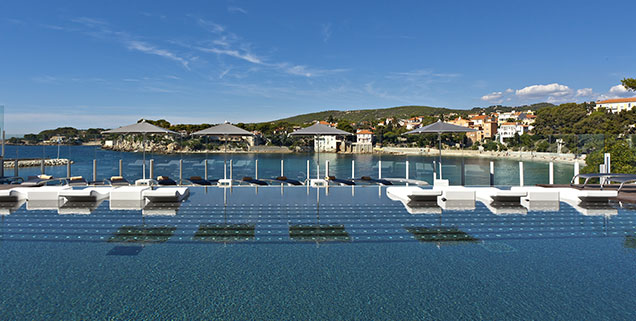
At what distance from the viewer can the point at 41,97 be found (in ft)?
131

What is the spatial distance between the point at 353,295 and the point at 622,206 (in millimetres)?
7582

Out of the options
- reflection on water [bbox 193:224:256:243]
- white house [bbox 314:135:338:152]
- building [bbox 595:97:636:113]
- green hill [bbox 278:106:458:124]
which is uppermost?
green hill [bbox 278:106:458:124]

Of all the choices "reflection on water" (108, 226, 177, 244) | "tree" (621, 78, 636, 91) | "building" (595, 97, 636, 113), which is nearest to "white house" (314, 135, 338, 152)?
"reflection on water" (108, 226, 177, 244)

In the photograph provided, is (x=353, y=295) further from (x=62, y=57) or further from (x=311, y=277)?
(x=62, y=57)

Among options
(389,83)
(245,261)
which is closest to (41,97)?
(389,83)

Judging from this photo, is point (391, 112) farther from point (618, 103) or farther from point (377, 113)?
point (618, 103)

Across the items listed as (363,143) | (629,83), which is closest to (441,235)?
(629,83)

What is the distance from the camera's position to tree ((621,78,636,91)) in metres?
19.7

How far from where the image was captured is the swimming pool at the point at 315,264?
328cm

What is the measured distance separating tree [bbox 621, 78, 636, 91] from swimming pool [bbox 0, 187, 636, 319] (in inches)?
674

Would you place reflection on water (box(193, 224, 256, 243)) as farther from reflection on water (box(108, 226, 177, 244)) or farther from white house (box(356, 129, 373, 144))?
white house (box(356, 129, 373, 144))

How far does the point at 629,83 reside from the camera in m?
19.9

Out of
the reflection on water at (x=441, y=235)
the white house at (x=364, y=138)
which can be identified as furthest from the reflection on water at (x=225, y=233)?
the white house at (x=364, y=138)

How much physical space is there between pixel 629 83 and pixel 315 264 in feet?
75.8
